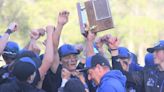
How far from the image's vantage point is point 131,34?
124 ft

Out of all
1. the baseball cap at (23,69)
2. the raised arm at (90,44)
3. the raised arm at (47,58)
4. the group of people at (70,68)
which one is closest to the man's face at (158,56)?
the group of people at (70,68)

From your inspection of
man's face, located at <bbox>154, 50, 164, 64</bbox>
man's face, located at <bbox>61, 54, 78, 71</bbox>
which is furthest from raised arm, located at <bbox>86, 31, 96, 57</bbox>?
man's face, located at <bbox>154, 50, 164, 64</bbox>

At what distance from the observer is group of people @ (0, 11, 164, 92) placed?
520 cm

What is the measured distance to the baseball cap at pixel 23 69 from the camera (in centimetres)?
518

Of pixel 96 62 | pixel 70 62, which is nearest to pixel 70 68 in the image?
pixel 70 62

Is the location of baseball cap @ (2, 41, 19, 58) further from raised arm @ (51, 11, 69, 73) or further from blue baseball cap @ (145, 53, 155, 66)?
blue baseball cap @ (145, 53, 155, 66)

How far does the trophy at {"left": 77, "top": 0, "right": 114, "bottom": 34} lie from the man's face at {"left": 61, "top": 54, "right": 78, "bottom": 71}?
35 cm

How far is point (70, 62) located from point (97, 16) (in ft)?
2.11

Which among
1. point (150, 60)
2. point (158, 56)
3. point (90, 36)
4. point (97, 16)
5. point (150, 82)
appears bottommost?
point (150, 82)

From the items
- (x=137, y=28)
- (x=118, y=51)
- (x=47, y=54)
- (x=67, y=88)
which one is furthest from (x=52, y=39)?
(x=137, y=28)

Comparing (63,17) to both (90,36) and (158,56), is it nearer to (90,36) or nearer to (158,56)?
(90,36)

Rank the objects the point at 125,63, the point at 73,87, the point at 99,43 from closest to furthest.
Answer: the point at 73,87 → the point at 125,63 → the point at 99,43

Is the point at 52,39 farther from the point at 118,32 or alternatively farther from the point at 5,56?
the point at 118,32

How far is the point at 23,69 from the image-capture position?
5.18 metres
